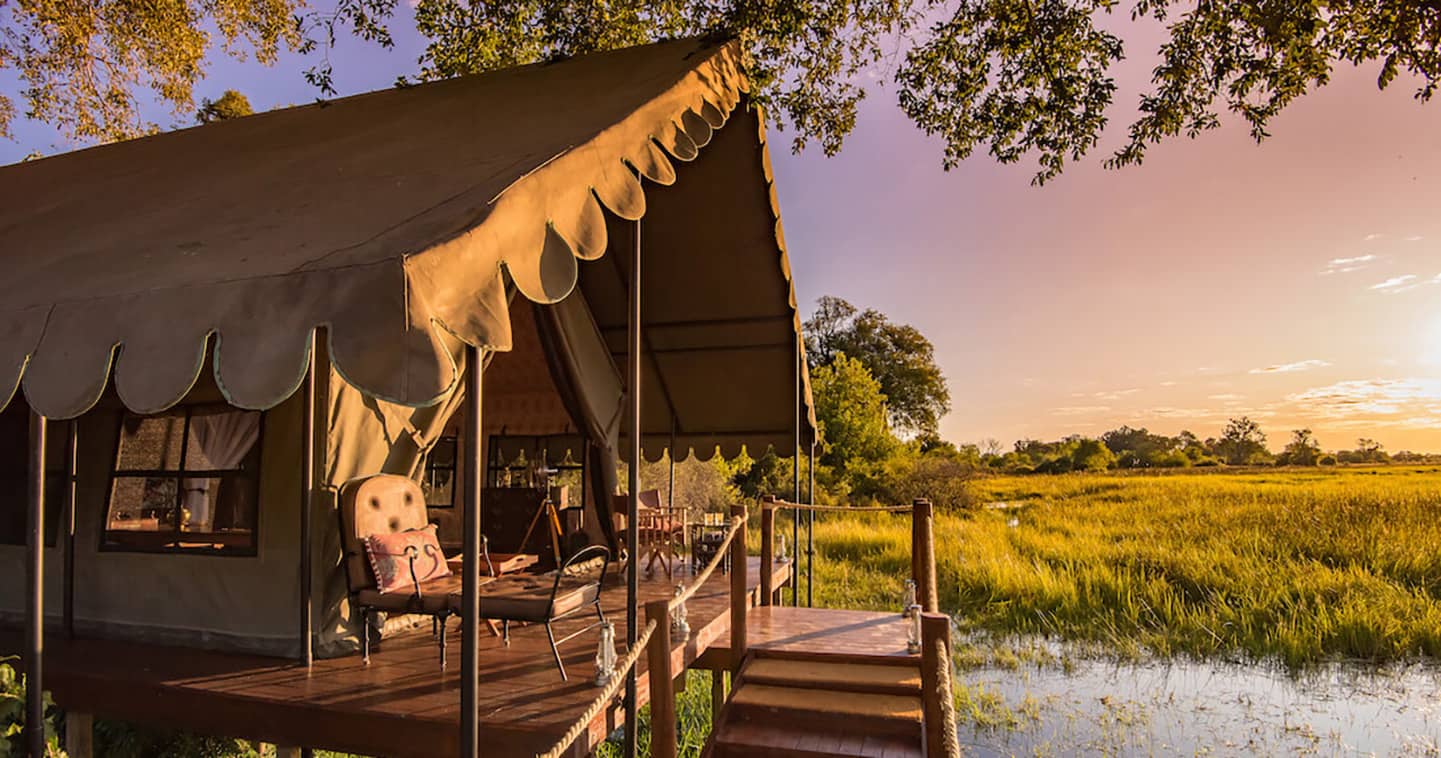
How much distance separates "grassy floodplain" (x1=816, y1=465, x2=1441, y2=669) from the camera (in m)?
11.4

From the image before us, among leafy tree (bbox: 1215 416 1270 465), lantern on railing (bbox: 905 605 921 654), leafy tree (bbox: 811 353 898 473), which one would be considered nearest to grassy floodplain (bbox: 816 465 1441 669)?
leafy tree (bbox: 811 353 898 473)

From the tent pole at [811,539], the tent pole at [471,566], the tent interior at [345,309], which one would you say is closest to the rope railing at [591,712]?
the tent pole at [471,566]

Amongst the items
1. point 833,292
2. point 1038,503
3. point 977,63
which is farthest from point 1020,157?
point 833,292

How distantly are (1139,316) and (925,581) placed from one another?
12.1 meters

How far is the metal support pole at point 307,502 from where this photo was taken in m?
4.19

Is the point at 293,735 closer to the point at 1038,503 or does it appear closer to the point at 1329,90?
the point at 1329,90

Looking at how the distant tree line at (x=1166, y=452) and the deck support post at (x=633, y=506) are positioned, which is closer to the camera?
the deck support post at (x=633, y=506)

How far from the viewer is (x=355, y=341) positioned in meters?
2.40

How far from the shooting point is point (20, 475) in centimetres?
544

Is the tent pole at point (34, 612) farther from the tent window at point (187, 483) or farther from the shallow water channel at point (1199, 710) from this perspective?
the shallow water channel at point (1199, 710)

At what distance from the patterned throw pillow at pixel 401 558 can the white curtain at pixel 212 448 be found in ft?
3.36

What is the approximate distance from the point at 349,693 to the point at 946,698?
2667 millimetres

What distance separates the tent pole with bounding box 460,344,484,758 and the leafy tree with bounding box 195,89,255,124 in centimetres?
1550

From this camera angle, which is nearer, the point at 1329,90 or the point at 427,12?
the point at 1329,90
